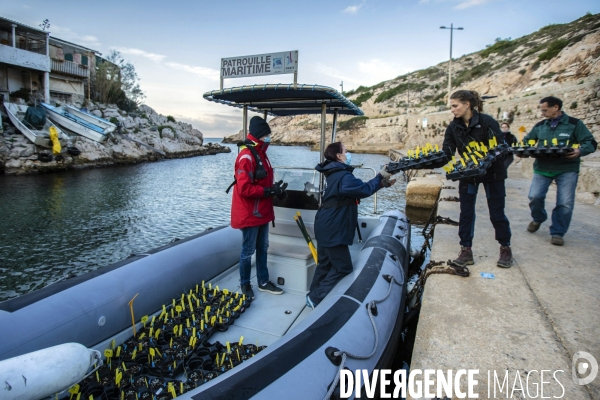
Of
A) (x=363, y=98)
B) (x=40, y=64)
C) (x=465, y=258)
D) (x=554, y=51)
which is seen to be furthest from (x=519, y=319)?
(x=363, y=98)

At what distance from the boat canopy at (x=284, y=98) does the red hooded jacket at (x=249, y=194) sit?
2.68 feet

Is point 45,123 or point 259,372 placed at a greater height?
point 45,123

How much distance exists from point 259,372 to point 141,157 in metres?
27.4

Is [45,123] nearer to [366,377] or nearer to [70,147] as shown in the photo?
[70,147]

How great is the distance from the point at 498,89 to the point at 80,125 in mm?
36458

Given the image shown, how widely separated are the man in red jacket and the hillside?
15571 mm

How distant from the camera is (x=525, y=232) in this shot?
187 inches

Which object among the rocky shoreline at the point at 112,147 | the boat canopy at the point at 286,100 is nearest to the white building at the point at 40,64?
the rocky shoreline at the point at 112,147

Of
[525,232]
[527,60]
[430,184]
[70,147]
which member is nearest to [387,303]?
[525,232]

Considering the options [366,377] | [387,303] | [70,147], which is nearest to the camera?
[366,377]

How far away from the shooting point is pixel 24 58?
2462 centimetres

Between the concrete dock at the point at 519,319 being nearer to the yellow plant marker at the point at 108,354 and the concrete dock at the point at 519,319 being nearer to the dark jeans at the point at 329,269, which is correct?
the dark jeans at the point at 329,269

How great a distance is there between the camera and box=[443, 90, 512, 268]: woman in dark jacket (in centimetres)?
309

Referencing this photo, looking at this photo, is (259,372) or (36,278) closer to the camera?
(259,372)
